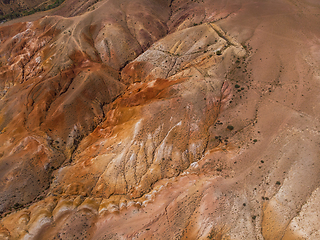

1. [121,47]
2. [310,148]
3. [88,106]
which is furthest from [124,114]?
[310,148]

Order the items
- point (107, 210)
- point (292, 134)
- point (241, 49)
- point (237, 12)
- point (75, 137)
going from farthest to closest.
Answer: point (237, 12)
point (241, 49)
point (75, 137)
point (292, 134)
point (107, 210)

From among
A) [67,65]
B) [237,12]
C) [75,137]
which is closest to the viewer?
[75,137]

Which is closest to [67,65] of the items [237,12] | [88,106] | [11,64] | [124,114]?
[88,106]

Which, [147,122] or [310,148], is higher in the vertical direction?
[147,122]

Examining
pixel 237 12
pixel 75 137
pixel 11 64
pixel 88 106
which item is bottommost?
pixel 75 137

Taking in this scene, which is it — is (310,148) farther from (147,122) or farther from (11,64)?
(11,64)

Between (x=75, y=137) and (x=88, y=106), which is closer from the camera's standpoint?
(x=75, y=137)
